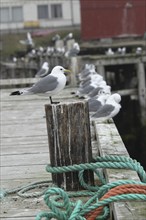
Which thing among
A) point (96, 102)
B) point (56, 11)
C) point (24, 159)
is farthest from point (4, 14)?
point (24, 159)

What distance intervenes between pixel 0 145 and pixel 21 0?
41694 millimetres

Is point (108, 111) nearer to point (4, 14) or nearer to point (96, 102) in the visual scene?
point (96, 102)

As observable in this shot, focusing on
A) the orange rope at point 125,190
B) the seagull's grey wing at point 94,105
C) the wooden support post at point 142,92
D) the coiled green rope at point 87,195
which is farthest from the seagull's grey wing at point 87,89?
the wooden support post at point 142,92

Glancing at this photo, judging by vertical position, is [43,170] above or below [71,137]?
below

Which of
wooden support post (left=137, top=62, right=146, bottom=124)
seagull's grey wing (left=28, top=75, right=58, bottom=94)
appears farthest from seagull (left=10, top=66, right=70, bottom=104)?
wooden support post (left=137, top=62, right=146, bottom=124)

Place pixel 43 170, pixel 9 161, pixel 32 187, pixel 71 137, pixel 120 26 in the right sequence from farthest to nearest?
pixel 120 26, pixel 9 161, pixel 43 170, pixel 32 187, pixel 71 137

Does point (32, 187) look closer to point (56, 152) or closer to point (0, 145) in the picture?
point (56, 152)

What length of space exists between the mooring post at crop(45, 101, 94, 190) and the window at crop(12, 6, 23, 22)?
43261mm

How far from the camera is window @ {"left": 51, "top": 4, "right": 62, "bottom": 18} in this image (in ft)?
155

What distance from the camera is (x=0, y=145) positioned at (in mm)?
6793

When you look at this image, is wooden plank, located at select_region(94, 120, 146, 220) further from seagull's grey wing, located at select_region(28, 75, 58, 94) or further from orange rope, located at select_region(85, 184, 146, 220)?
seagull's grey wing, located at select_region(28, 75, 58, 94)

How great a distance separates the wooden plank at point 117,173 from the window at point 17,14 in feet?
136

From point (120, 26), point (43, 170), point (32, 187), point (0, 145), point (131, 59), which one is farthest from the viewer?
point (120, 26)

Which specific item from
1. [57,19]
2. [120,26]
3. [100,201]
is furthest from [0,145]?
[57,19]
